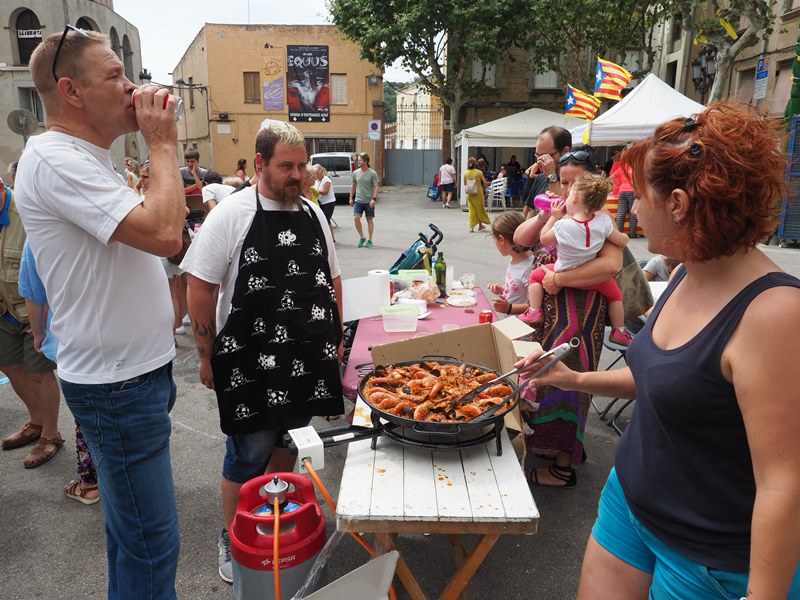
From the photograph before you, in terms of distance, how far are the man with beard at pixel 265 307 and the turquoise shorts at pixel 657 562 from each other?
1.30 m

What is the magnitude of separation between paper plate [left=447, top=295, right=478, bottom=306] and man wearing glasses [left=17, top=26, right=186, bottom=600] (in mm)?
2431

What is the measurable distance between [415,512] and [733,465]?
0.83 metres

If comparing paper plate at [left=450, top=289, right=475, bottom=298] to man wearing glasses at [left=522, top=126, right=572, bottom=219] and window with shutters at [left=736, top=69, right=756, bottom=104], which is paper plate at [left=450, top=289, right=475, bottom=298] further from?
window with shutters at [left=736, top=69, right=756, bottom=104]

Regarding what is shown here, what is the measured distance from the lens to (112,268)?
1.63 metres

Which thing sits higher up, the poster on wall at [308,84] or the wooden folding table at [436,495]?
the poster on wall at [308,84]

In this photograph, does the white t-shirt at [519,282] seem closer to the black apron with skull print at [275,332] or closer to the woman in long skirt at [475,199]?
the black apron with skull print at [275,332]

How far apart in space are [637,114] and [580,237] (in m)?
9.34

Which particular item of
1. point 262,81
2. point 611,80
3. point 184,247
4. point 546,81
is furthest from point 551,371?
point 262,81

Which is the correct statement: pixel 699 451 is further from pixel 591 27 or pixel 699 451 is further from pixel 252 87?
pixel 252 87

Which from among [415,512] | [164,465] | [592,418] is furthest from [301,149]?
[592,418]

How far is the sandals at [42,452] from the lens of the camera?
349cm

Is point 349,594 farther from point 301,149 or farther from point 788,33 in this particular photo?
point 788,33

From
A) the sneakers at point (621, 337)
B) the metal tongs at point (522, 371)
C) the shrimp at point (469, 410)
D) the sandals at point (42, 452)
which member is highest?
the metal tongs at point (522, 371)

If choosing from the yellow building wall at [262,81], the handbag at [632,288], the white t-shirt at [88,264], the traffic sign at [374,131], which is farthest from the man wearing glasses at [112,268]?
the yellow building wall at [262,81]
